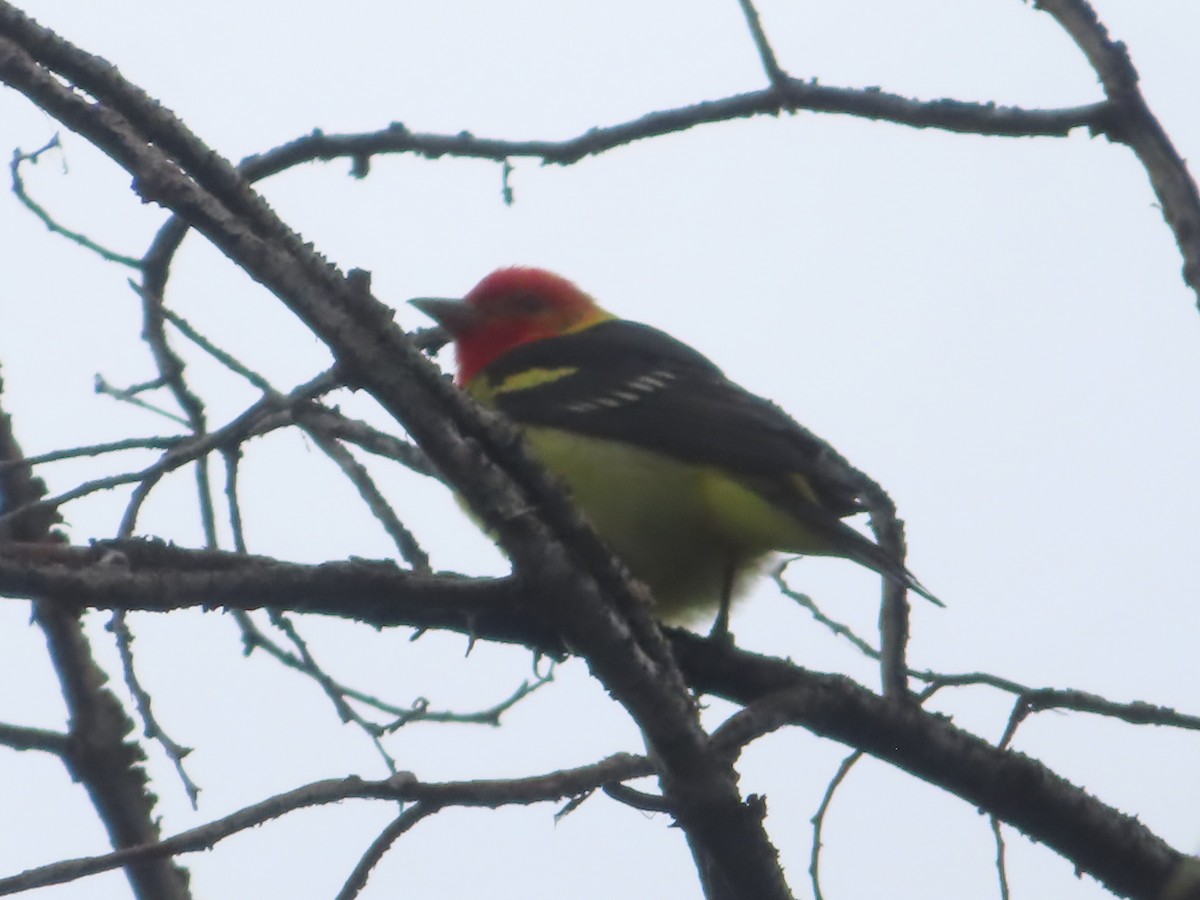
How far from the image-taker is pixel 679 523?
4.62 meters

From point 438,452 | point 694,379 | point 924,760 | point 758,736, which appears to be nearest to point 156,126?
point 438,452

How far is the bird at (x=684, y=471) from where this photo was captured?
4.58m

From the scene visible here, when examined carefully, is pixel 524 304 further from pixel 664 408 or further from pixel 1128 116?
pixel 1128 116

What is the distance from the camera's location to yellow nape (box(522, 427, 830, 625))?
459 cm

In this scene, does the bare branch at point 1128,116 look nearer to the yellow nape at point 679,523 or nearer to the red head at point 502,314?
the yellow nape at point 679,523

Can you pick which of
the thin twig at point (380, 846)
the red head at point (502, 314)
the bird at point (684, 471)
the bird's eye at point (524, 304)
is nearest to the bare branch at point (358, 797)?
the thin twig at point (380, 846)

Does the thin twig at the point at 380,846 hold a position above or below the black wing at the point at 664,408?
below

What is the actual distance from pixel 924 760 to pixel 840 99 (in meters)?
1.43

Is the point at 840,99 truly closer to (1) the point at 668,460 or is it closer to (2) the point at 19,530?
(1) the point at 668,460

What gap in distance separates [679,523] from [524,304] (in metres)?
1.99

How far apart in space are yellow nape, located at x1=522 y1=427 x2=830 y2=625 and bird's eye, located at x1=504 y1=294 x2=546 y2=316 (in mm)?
1573

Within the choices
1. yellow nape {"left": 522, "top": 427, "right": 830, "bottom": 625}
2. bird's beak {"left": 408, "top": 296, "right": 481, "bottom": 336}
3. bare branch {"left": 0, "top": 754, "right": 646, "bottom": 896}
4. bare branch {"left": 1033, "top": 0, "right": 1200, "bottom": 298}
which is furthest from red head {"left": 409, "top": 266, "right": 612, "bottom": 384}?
bare branch {"left": 0, "top": 754, "right": 646, "bottom": 896}

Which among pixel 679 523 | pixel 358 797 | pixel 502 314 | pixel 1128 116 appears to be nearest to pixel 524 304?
pixel 502 314

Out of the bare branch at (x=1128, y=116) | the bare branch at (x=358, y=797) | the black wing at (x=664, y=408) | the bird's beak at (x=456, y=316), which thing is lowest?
the bare branch at (x=358, y=797)
